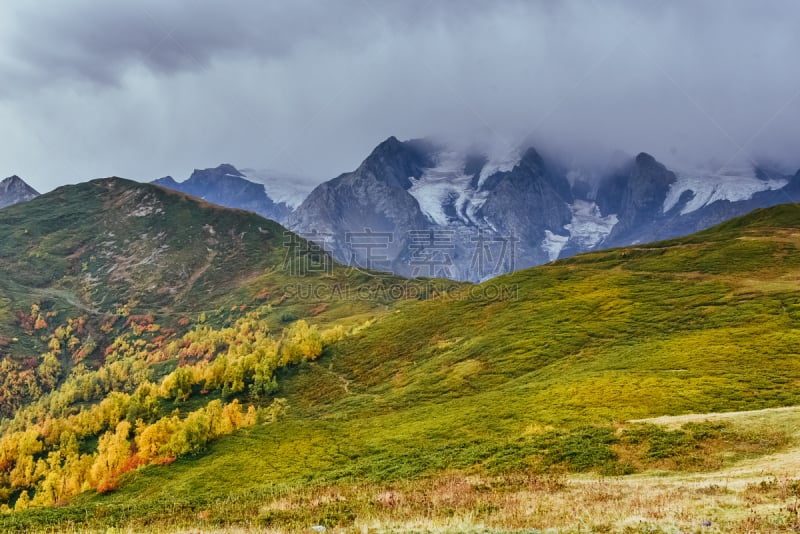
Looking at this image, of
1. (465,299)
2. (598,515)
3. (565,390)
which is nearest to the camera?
(598,515)

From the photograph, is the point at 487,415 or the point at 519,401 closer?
the point at 487,415

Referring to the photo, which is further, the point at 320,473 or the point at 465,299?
the point at 465,299

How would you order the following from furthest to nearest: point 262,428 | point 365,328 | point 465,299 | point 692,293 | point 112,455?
1. point 365,328
2. point 465,299
3. point 692,293
4. point 112,455
5. point 262,428

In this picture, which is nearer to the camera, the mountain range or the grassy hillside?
the mountain range

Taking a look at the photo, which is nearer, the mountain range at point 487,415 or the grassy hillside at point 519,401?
the mountain range at point 487,415

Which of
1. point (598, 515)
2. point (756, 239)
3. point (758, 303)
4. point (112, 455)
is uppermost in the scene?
point (756, 239)

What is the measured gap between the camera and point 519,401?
70.2 m

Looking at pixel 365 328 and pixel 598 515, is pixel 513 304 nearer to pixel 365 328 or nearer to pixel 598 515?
pixel 365 328

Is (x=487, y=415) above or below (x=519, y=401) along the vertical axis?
below

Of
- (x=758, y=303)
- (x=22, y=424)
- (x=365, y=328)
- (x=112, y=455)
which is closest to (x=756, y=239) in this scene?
(x=758, y=303)

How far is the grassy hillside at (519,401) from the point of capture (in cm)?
3803

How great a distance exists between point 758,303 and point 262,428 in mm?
96478

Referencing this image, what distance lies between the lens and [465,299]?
16288 centimetres

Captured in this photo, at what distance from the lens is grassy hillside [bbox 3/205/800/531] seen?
38031 millimetres
